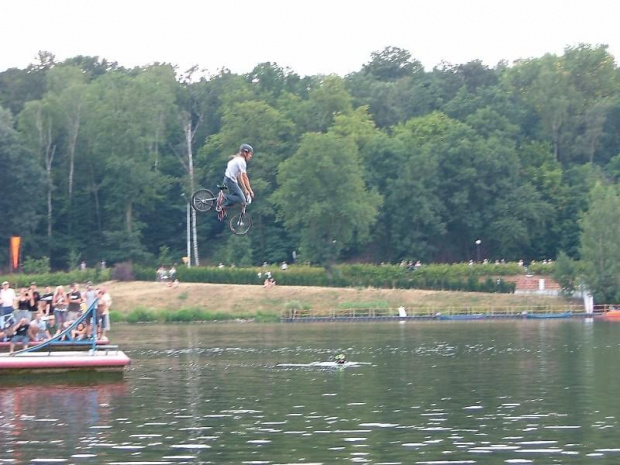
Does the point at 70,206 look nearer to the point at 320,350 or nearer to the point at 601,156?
the point at 601,156

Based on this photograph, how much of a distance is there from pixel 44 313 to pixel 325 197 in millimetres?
58401

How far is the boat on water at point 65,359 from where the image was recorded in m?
36.8

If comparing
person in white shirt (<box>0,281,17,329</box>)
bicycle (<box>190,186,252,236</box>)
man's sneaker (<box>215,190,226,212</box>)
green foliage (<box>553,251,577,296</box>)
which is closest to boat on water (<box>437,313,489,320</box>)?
green foliage (<box>553,251,577,296</box>)

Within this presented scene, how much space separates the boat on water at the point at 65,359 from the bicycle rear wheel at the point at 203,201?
7.83m

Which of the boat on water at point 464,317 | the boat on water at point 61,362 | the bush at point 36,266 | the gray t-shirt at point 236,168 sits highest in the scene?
the bush at point 36,266

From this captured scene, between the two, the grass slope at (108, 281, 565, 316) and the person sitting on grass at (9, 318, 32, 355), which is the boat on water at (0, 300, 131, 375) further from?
the grass slope at (108, 281, 565, 316)

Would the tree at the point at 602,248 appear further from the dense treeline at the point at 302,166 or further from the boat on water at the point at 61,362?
the boat on water at the point at 61,362

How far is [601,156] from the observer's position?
380 ft

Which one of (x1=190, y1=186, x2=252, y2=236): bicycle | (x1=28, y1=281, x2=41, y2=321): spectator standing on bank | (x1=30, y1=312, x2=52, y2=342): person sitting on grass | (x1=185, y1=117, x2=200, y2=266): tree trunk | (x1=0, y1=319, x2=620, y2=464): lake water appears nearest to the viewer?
(x1=0, y1=319, x2=620, y2=464): lake water

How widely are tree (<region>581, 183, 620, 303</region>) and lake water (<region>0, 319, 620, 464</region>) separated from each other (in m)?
30.7

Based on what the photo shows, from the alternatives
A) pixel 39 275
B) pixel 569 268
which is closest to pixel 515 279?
Answer: pixel 569 268

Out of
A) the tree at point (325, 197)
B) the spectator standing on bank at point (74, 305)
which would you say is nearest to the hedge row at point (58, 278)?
the tree at point (325, 197)

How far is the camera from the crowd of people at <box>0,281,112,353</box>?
38.3 metres

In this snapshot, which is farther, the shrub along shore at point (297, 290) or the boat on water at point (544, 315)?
the shrub along shore at point (297, 290)
